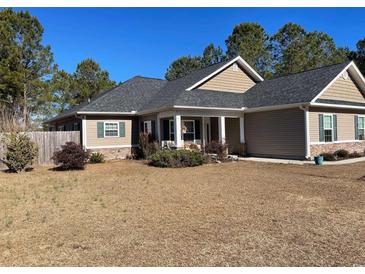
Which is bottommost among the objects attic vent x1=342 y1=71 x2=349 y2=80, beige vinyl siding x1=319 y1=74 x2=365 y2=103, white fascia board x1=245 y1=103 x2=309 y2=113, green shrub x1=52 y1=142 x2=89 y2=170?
green shrub x1=52 y1=142 x2=89 y2=170

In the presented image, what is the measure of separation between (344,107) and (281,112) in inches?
147

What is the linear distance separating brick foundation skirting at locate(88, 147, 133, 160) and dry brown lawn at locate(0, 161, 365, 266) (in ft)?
27.7

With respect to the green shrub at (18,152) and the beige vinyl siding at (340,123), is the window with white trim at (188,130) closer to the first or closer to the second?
the beige vinyl siding at (340,123)

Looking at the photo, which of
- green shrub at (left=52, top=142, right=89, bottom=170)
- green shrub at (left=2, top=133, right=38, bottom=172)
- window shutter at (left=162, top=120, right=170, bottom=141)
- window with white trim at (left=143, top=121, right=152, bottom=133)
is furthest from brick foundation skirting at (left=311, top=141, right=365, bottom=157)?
green shrub at (left=2, top=133, right=38, bottom=172)

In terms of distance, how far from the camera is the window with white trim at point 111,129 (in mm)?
18562

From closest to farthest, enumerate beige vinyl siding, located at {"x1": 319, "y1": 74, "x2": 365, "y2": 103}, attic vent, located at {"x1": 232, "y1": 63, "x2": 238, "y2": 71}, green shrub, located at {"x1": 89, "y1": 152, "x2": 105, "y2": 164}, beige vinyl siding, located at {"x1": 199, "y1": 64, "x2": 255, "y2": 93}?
1. beige vinyl siding, located at {"x1": 319, "y1": 74, "x2": 365, "y2": 103}
2. green shrub, located at {"x1": 89, "y1": 152, "x2": 105, "y2": 164}
3. beige vinyl siding, located at {"x1": 199, "y1": 64, "x2": 255, "y2": 93}
4. attic vent, located at {"x1": 232, "y1": 63, "x2": 238, "y2": 71}

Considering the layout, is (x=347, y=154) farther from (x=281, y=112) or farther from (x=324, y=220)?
(x=324, y=220)

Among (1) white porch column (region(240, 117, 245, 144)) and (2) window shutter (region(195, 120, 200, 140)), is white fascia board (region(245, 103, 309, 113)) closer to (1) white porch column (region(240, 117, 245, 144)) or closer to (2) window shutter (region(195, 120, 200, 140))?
(1) white porch column (region(240, 117, 245, 144))

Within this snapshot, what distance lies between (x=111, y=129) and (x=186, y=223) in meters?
14.3

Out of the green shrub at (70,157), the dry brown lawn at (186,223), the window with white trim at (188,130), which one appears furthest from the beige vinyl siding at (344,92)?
the green shrub at (70,157)

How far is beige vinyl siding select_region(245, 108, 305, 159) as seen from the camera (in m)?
15.6

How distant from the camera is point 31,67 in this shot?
28484mm

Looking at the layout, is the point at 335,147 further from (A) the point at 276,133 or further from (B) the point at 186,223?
(B) the point at 186,223

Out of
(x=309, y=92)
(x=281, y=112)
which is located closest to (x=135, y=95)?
(x=281, y=112)
